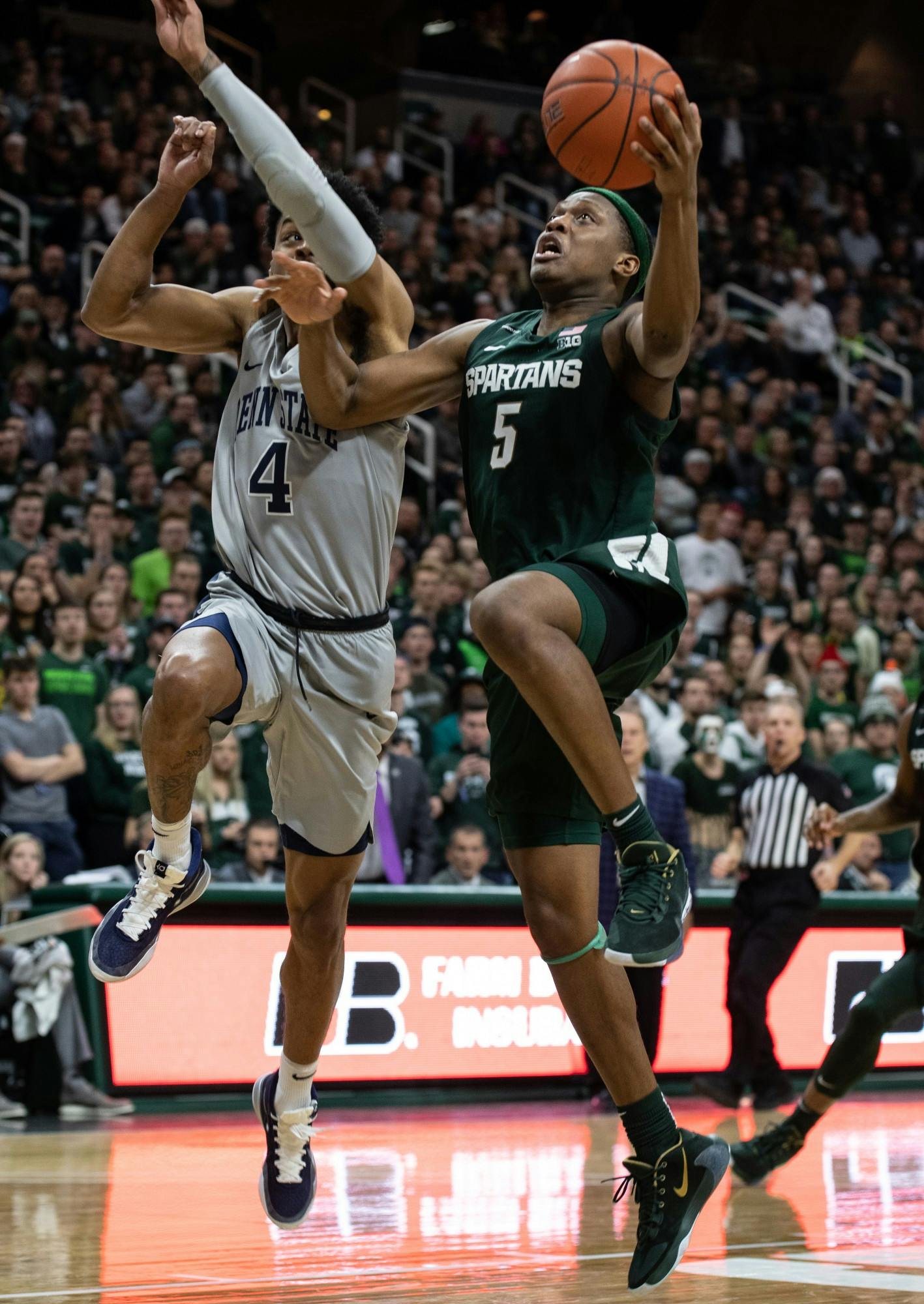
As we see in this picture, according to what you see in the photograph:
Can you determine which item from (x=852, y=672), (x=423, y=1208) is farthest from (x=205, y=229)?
(x=423, y=1208)

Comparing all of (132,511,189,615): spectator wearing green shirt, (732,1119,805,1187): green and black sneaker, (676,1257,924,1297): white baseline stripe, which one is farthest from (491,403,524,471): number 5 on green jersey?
(132,511,189,615): spectator wearing green shirt

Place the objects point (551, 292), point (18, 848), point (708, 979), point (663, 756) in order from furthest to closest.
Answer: point (663, 756)
point (708, 979)
point (18, 848)
point (551, 292)

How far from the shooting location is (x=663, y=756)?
41.3ft

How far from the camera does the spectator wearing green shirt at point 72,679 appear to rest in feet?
36.2

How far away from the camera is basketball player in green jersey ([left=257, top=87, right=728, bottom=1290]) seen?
4.39m

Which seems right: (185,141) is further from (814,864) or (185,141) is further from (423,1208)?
(814,864)

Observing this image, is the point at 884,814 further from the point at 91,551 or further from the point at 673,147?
the point at 91,551

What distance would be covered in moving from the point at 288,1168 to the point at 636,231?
2.86 m

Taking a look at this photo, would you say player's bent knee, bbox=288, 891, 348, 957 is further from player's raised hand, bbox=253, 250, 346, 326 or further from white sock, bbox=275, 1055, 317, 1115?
player's raised hand, bbox=253, 250, 346, 326

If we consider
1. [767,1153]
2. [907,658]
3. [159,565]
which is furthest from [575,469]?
[907,658]

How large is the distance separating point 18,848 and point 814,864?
4.43 m

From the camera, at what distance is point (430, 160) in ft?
72.4

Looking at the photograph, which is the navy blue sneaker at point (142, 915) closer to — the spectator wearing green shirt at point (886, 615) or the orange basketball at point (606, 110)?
the orange basketball at point (606, 110)

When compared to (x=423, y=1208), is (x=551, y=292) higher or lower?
higher
